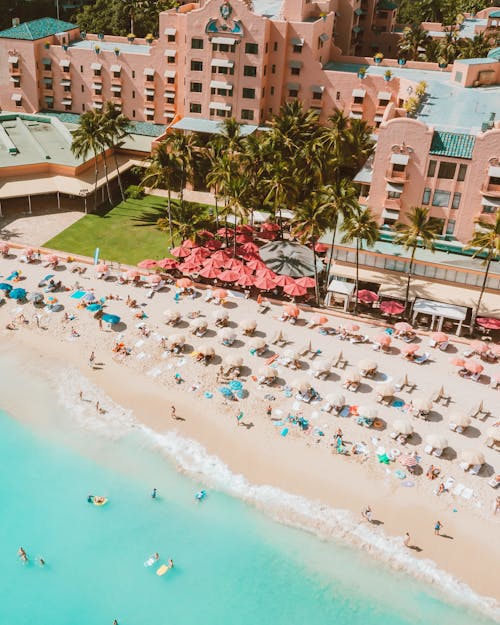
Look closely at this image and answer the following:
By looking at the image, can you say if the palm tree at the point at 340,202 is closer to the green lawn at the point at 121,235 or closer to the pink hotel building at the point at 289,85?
the pink hotel building at the point at 289,85

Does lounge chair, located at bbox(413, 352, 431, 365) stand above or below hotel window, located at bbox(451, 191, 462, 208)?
below

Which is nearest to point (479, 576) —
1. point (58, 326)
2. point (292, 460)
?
point (292, 460)

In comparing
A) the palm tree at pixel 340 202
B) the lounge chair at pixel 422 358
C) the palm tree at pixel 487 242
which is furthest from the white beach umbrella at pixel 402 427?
the palm tree at pixel 340 202

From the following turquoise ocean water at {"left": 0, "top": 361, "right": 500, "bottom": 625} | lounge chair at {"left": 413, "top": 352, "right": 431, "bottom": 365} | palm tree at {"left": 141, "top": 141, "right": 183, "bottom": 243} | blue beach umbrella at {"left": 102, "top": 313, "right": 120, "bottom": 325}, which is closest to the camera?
turquoise ocean water at {"left": 0, "top": 361, "right": 500, "bottom": 625}

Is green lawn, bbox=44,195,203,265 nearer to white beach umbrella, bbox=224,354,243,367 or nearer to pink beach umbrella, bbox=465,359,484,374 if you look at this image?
white beach umbrella, bbox=224,354,243,367

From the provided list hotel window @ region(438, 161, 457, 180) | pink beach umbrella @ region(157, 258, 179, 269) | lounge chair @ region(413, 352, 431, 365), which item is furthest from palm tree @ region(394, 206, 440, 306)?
pink beach umbrella @ region(157, 258, 179, 269)

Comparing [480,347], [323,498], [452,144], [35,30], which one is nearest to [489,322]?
[480,347]

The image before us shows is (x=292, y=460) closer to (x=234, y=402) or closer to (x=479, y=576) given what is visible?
(x=234, y=402)
